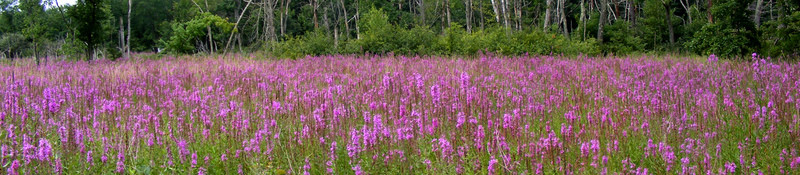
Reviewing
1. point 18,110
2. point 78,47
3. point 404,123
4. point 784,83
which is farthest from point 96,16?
point 784,83

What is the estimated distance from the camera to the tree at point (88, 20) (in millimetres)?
18047

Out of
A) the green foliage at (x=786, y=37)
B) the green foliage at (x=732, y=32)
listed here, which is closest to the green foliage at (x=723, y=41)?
the green foliage at (x=732, y=32)

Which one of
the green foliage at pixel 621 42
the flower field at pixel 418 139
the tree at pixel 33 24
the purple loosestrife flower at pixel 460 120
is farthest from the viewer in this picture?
the green foliage at pixel 621 42

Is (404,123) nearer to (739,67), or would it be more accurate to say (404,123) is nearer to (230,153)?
(230,153)

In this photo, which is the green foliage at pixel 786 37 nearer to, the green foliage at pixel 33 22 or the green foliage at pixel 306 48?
the green foliage at pixel 306 48

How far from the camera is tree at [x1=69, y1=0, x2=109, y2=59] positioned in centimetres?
1805

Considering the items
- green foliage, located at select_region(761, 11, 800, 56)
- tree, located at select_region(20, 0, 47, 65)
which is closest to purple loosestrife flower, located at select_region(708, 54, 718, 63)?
green foliage, located at select_region(761, 11, 800, 56)

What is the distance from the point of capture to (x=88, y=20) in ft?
59.9

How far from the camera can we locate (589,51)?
17.0 metres

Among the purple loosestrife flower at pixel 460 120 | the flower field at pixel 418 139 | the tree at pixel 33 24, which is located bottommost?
the flower field at pixel 418 139

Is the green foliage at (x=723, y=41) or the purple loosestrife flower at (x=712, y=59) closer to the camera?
the purple loosestrife flower at (x=712, y=59)

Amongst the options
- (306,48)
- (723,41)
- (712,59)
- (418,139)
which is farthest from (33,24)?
(723,41)

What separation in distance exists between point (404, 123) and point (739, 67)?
706cm

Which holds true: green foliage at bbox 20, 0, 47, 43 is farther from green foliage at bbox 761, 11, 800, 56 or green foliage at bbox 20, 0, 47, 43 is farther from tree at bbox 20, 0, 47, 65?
green foliage at bbox 761, 11, 800, 56
